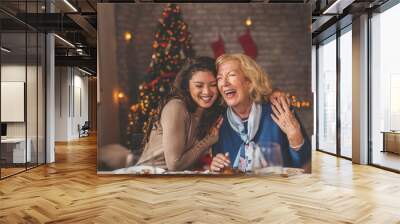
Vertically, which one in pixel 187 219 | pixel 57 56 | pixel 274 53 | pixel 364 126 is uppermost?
pixel 57 56

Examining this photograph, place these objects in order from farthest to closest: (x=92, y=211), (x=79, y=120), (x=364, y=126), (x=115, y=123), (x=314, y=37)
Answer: (x=79, y=120) < (x=314, y=37) < (x=364, y=126) < (x=115, y=123) < (x=92, y=211)

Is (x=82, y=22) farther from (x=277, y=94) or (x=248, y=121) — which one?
(x=277, y=94)

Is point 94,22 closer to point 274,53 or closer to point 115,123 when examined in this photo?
point 115,123

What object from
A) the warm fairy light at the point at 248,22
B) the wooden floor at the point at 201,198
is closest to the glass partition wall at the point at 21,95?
the wooden floor at the point at 201,198

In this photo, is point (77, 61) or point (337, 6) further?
point (77, 61)

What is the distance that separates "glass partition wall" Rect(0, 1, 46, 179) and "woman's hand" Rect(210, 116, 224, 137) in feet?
11.8

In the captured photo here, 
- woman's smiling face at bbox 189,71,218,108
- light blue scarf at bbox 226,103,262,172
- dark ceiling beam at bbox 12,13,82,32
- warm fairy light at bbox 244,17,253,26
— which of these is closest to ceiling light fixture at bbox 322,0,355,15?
warm fairy light at bbox 244,17,253,26

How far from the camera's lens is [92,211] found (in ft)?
14.4

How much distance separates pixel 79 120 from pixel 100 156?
42.1ft

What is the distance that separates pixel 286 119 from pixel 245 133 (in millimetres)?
762

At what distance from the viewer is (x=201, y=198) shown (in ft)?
16.6

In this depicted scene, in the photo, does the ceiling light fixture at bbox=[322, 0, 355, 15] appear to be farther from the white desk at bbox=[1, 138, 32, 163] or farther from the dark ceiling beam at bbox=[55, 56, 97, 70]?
the dark ceiling beam at bbox=[55, 56, 97, 70]

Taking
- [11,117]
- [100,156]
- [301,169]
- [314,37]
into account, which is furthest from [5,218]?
[314,37]

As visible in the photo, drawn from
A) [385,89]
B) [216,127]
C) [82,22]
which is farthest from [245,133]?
[82,22]
